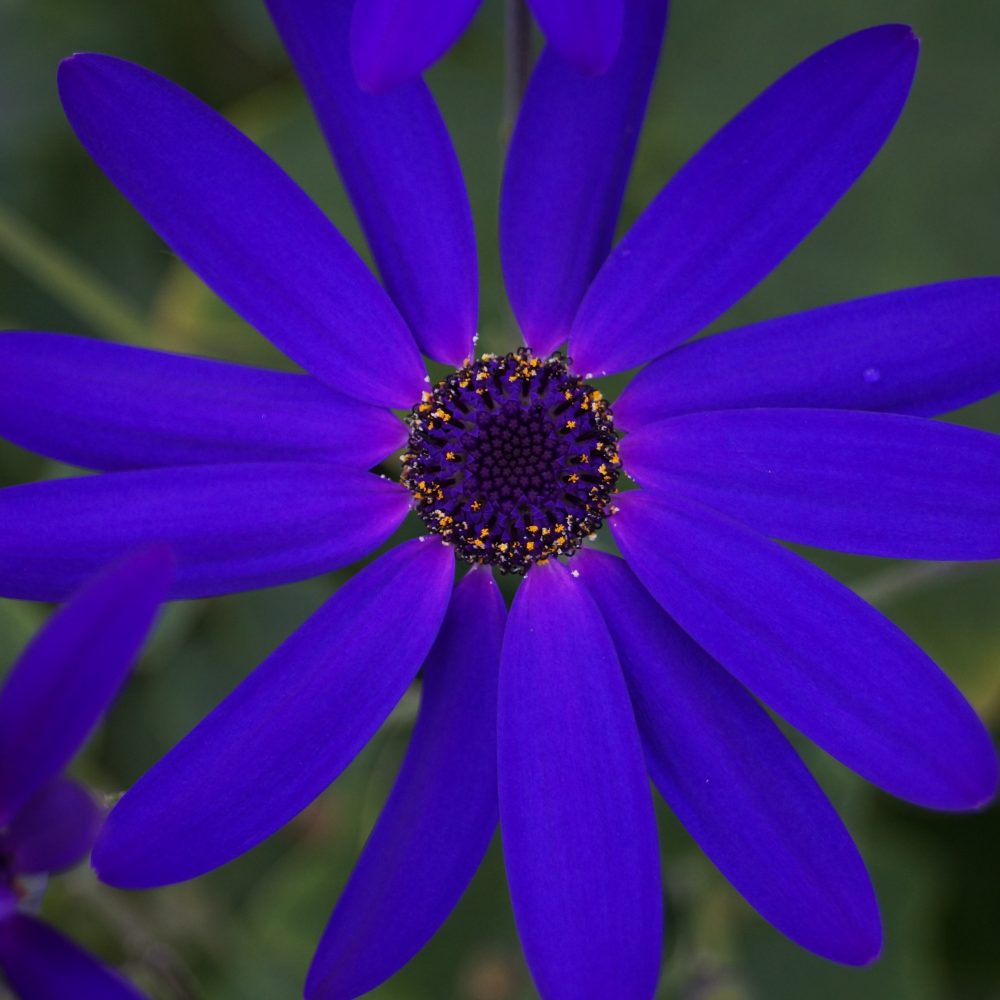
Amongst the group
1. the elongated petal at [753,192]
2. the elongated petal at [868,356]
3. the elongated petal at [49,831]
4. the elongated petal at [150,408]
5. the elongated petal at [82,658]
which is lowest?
the elongated petal at [49,831]

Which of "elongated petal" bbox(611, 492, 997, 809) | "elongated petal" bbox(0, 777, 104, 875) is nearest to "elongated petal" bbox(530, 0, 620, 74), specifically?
"elongated petal" bbox(611, 492, 997, 809)

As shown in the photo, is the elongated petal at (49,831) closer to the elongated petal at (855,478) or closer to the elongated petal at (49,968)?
the elongated petal at (49,968)

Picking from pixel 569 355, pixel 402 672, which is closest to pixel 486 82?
pixel 569 355

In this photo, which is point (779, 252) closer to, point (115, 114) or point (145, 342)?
point (115, 114)

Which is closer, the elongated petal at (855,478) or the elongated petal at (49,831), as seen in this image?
the elongated petal at (49,831)

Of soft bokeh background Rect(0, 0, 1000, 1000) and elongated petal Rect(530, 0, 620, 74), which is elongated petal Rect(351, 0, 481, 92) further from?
soft bokeh background Rect(0, 0, 1000, 1000)

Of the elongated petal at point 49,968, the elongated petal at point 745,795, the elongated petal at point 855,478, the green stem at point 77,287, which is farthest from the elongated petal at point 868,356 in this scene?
the green stem at point 77,287

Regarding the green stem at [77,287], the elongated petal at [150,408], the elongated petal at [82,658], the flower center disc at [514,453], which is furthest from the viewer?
the green stem at [77,287]
